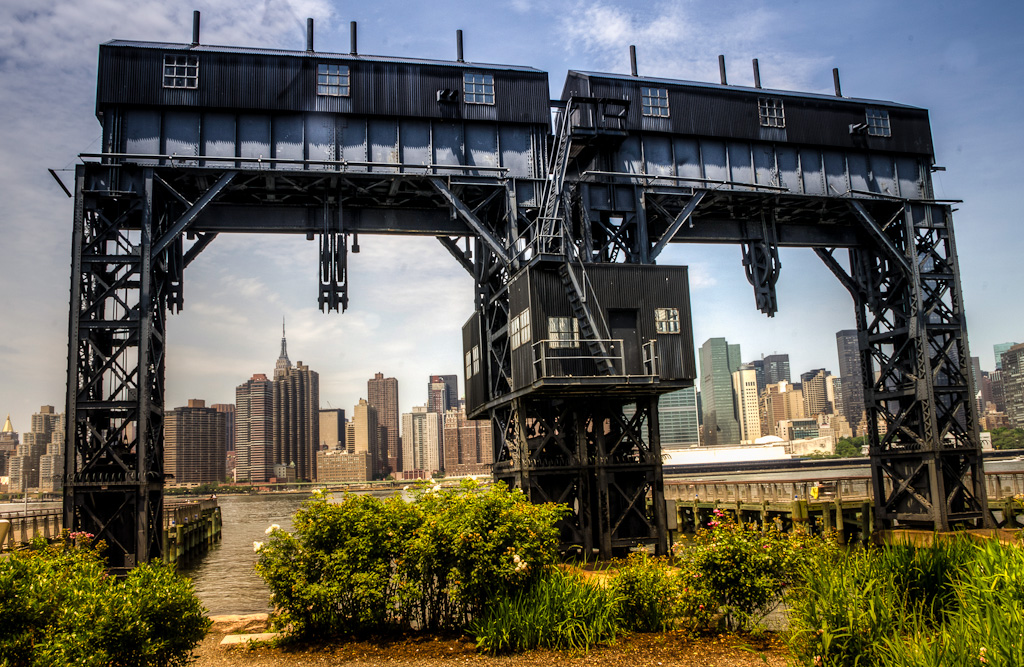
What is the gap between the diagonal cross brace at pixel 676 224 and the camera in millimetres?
29906

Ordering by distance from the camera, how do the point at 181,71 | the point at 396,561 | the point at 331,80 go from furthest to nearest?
the point at 331,80, the point at 181,71, the point at 396,561

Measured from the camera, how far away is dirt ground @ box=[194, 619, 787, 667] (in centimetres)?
1280

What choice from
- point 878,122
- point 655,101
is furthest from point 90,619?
point 878,122

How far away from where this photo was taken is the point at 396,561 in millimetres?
15016

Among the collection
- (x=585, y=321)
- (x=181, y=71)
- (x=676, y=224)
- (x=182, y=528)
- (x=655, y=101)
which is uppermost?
(x=181, y=71)

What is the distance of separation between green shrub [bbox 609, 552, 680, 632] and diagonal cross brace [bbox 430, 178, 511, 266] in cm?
1544

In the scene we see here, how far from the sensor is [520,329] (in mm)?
26891

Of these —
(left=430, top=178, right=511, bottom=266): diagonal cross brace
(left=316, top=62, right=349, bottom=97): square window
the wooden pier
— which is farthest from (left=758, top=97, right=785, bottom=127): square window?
the wooden pier

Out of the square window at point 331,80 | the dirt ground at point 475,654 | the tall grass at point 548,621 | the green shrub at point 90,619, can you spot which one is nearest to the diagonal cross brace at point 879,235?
the square window at point 331,80

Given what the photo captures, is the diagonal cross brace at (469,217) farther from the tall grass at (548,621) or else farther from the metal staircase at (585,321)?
the tall grass at (548,621)

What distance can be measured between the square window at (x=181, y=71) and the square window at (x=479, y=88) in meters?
9.71

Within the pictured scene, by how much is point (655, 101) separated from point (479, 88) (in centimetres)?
725

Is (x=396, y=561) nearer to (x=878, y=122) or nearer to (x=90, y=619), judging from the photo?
(x=90, y=619)

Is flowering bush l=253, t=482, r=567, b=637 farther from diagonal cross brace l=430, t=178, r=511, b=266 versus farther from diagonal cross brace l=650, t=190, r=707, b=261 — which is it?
diagonal cross brace l=650, t=190, r=707, b=261
